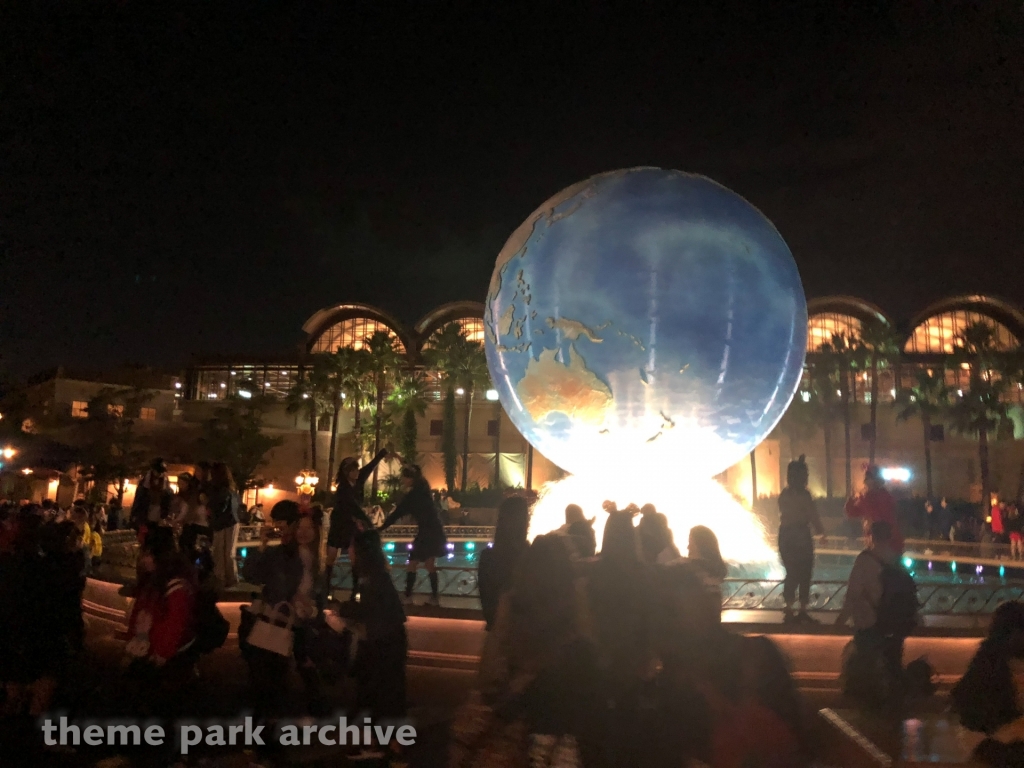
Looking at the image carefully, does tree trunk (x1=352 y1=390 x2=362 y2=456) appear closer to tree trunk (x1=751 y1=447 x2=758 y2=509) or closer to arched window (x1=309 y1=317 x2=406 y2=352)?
arched window (x1=309 y1=317 x2=406 y2=352)

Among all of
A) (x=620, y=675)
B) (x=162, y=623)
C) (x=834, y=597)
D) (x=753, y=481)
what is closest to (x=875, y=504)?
(x=834, y=597)

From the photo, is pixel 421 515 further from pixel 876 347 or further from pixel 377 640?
pixel 876 347

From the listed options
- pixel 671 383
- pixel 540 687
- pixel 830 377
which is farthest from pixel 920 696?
pixel 830 377

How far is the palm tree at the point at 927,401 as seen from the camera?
3850 centimetres

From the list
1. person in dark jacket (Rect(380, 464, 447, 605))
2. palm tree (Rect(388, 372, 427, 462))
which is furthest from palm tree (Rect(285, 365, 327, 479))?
person in dark jacket (Rect(380, 464, 447, 605))

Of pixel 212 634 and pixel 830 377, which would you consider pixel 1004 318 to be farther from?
pixel 212 634

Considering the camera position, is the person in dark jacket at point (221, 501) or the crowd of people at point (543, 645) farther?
the person in dark jacket at point (221, 501)

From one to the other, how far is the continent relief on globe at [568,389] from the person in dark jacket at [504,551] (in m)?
4.00

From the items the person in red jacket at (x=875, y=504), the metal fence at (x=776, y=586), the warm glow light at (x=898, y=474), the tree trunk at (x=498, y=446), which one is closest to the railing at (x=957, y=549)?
the metal fence at (x=776, y=586)

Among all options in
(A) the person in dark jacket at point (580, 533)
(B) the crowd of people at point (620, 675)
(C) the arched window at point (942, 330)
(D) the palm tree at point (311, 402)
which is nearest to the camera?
(B) the crowd of people at point (620, 675)

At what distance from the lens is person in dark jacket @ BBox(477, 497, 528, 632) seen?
4926 mm

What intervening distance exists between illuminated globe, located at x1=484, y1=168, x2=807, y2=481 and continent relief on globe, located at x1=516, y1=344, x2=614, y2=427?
0.05ft

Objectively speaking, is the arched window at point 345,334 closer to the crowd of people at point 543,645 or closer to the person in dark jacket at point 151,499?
the person in dark jacket at point 151,499

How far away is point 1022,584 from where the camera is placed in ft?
31.6
